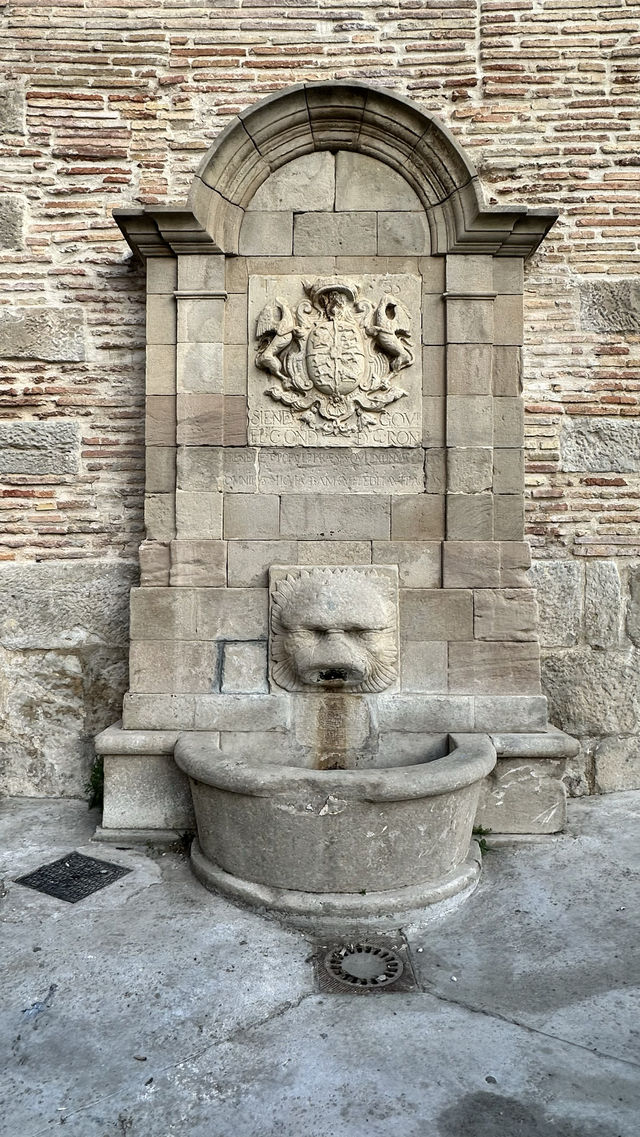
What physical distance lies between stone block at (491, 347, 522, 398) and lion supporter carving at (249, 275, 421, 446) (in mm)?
408

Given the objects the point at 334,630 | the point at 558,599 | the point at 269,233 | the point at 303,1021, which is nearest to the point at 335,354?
the point at 269,233

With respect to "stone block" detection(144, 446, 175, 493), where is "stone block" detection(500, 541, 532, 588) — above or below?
below

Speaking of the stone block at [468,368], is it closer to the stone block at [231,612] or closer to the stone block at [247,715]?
the stone block at [231,612]

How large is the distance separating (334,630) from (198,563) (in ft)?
2.61


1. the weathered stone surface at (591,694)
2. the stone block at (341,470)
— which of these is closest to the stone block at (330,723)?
the stone block at (341,470)

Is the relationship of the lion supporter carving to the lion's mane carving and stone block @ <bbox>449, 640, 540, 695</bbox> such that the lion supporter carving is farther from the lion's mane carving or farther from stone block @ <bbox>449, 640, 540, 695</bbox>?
stone block @ <bbox>449, 640, 540, 695</bbox>

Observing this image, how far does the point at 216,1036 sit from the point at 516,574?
95.1 inches

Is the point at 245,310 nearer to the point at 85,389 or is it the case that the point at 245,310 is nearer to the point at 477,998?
the point at 85,389

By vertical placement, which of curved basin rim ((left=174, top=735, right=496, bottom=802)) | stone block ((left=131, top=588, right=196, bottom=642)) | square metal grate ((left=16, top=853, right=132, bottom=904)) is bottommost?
square metal grate ((left=16, top=853, right=132, bottom=904))

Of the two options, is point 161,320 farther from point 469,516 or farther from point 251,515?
point 469,516

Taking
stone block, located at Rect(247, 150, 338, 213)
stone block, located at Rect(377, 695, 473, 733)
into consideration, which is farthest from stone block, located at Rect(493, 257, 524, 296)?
stone block, located at Rect(377, 695, 473, 733)

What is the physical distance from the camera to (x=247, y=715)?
3.47 metres

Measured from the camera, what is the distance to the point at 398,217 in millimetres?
3637

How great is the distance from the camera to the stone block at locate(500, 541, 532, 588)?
3566mm
